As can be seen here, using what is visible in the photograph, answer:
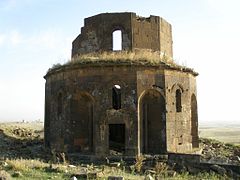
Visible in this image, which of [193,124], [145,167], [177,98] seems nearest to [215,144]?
[193,124]

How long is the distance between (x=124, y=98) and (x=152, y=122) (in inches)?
56.9

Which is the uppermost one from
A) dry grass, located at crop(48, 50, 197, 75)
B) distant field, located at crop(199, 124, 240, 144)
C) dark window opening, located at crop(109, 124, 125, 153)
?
dry grass, located at crop(48, 50, 197, 75)

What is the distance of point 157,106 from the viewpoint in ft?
41.4

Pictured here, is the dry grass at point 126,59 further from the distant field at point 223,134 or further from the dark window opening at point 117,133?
the distant field at point 223,134

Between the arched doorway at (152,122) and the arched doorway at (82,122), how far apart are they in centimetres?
196

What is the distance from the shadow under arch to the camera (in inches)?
504

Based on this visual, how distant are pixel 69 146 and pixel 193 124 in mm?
5303

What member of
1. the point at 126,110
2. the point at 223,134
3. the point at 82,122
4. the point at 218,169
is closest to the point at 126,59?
the point at 126,110

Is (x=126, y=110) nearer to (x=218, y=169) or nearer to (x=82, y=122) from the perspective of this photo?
(x=82, y=122)

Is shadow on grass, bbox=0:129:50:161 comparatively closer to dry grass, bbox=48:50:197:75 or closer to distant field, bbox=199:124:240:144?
dry grass, bbox=48:50:197:75

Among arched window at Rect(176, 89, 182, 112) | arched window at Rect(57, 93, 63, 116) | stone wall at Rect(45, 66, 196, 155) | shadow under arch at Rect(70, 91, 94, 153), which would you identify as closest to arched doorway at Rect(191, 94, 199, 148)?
stone wall at Rect(45, 66, 196, 155)

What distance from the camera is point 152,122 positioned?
12633mm

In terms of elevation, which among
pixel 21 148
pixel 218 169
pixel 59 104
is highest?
pixel 59 104

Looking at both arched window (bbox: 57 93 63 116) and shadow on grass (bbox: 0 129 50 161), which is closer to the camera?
shadow on grass (bbox: 0 129 50 161)
